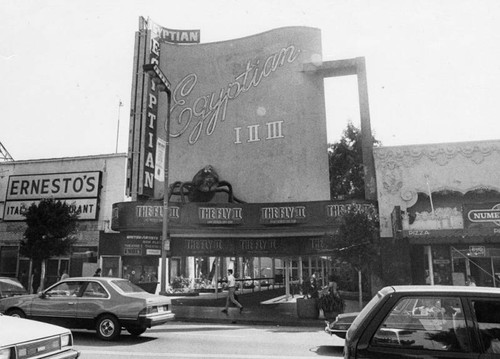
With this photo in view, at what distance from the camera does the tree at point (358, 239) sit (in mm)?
14430

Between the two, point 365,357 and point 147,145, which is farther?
point 147,145

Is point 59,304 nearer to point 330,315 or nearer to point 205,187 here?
point 330,315

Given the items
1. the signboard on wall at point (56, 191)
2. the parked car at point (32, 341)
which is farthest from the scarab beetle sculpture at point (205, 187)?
the parked car at point (32, 341)

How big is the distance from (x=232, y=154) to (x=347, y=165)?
14.8m

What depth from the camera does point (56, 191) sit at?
78.0 ft

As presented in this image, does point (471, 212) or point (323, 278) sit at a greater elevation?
point (471, 212)

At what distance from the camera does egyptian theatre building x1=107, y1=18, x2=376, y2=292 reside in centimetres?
1881

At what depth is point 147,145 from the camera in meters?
22.6

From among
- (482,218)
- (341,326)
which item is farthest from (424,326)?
(482,218)

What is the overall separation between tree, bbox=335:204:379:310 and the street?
3673mm

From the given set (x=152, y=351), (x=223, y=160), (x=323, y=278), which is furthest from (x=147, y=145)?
(x=152, y=351)

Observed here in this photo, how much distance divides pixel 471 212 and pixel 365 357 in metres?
13.3

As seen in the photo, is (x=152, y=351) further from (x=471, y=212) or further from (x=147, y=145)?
(x=147, y=145)

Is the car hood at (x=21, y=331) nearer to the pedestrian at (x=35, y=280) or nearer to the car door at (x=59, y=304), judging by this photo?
the car door at (x=59, y=304)
